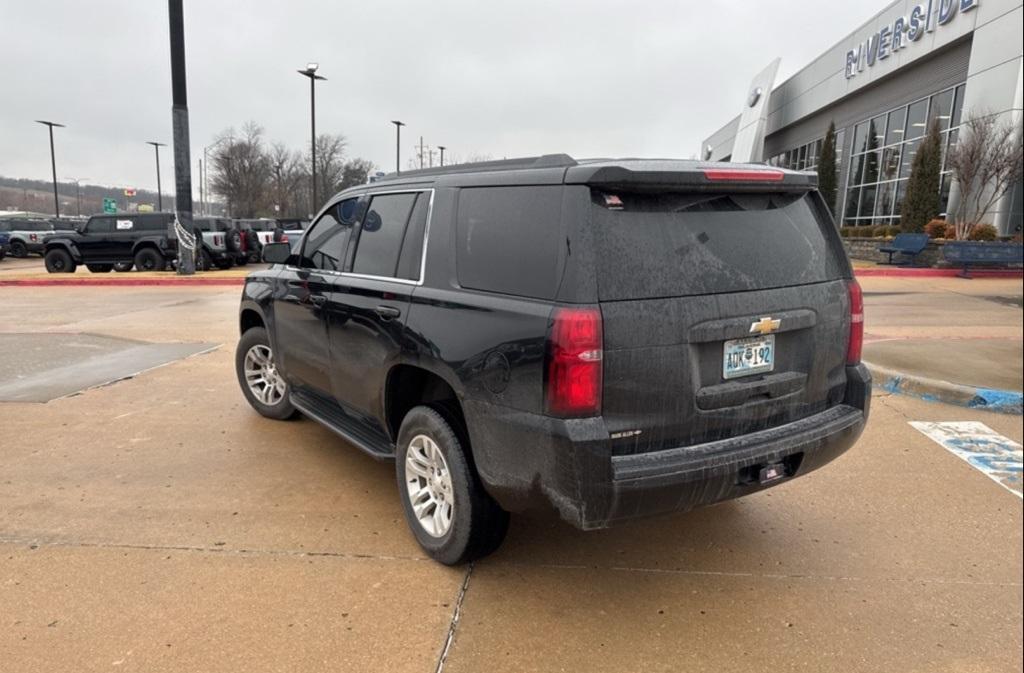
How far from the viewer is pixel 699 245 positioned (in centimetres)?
291

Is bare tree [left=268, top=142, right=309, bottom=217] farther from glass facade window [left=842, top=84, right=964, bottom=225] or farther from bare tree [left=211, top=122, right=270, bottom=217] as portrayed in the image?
glass facade window [left=842, top=84, right=964, bottom=225]

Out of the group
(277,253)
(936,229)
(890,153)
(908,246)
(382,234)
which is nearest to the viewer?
(382,234)

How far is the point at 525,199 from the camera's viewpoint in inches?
117

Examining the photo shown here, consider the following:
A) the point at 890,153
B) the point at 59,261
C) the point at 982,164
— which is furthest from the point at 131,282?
the point at 890,153

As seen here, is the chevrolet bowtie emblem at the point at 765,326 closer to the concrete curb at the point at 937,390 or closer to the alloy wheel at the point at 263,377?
the concrete curb at the point at 937,390

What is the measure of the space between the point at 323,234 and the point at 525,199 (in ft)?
7.10

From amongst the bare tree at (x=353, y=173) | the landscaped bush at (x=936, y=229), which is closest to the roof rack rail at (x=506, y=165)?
the landscaped bush at (x=936, y=229)

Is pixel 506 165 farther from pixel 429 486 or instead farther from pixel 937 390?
pixel 937 390

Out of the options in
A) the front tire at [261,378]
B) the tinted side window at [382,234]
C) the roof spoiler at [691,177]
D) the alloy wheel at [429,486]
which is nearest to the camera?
the roof spoiler at [691,177]

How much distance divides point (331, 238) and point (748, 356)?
9.13 feet

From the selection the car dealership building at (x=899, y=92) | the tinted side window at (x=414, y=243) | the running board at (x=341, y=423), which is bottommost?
the running board at (x=341, y=423)

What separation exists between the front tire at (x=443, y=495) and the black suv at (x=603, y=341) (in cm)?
1

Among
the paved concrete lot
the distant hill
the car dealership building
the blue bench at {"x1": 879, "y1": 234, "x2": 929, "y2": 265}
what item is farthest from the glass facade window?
the distant hill

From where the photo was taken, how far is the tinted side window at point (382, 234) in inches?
148
